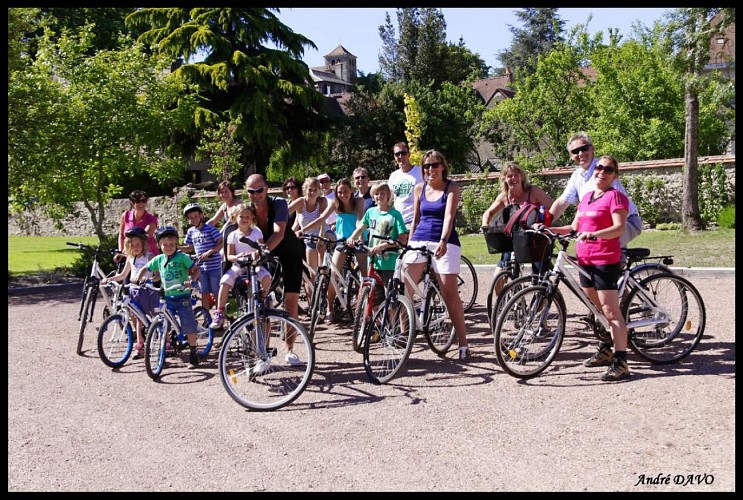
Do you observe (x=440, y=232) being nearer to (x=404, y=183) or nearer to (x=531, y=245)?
(x=531, y=245)

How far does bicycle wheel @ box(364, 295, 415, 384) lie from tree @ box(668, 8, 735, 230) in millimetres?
14855

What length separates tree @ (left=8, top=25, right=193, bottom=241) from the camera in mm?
14852

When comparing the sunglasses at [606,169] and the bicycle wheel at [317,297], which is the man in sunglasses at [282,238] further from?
the sunglasses at [606,169]

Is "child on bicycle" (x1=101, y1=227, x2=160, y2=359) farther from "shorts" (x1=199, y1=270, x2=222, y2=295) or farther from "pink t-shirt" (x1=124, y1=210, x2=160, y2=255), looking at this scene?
"pink t-shirt" (x1=124, y1=210, x2=160, y2=255)

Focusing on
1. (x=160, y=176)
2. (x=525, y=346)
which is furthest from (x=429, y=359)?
(x=160, y=176)

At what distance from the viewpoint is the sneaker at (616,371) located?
236 inches

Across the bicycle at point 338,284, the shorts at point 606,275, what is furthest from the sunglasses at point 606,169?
the bicycle at point 338,284

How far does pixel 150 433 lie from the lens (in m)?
5.13

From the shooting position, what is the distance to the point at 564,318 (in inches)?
248

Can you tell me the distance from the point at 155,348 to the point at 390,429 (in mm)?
2765

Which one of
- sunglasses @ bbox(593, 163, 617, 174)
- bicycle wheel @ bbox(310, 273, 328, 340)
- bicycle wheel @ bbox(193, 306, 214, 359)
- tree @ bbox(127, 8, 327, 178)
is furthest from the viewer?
tree @ bbox(127, 8, 327, 178)

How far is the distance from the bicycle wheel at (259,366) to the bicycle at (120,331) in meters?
1.62

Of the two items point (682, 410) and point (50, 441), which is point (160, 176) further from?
point (682, 410)

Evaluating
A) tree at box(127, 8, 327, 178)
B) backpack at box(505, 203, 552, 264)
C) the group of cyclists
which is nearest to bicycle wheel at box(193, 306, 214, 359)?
the group of cyclists
